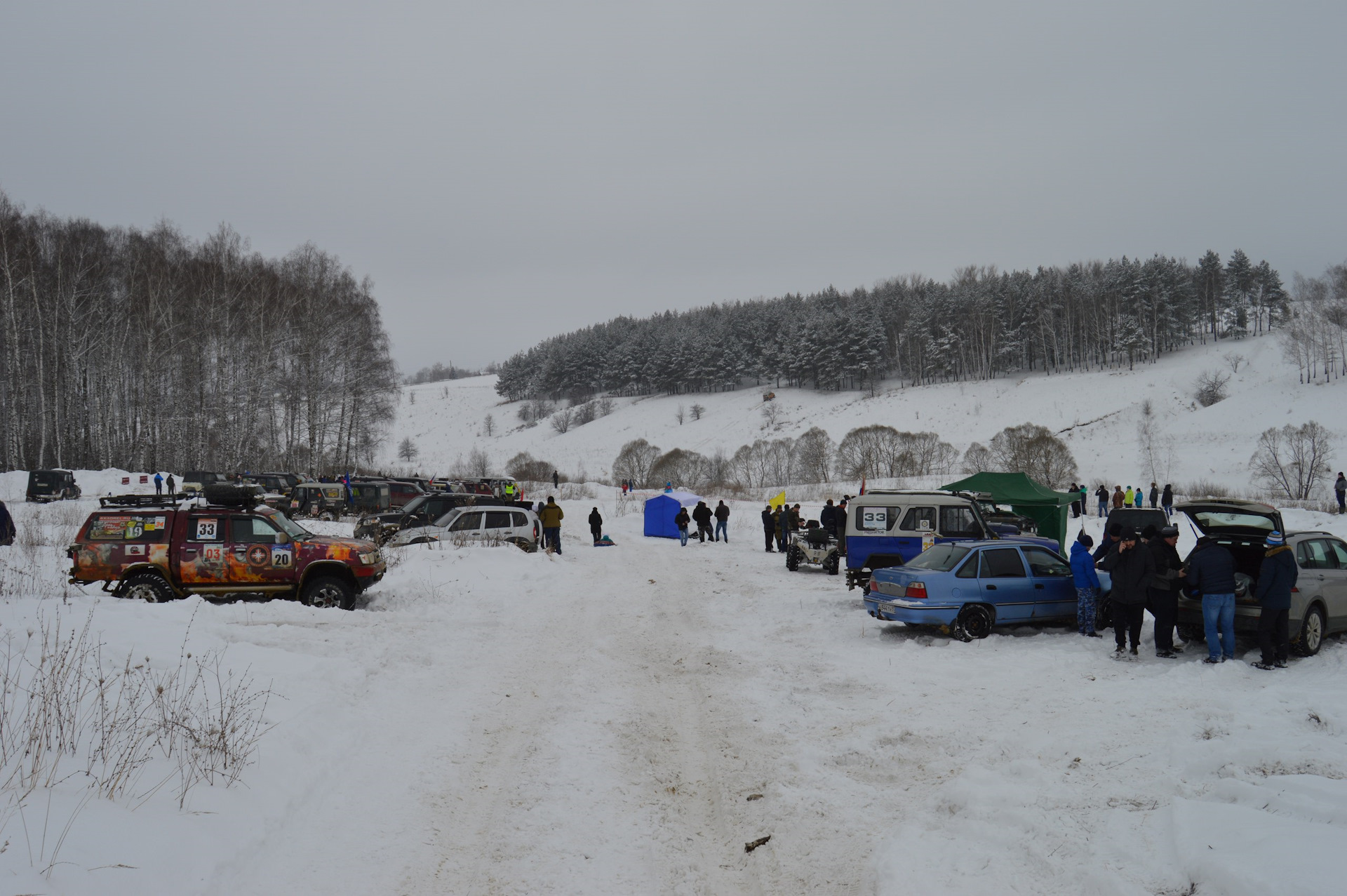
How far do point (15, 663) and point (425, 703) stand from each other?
3.45m

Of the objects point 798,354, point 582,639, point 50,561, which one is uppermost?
point 798,354

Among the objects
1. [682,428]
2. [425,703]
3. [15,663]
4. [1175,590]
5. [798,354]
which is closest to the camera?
[15,663]

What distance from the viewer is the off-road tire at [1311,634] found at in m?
9.00

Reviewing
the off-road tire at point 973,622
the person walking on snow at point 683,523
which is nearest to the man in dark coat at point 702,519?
the person walking on snow at point 683,523

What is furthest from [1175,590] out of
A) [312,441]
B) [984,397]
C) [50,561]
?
[984,397]

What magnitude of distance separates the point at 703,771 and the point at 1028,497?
20.7m

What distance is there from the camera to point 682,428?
3386 inches

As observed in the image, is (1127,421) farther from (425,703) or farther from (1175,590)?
(425,703)

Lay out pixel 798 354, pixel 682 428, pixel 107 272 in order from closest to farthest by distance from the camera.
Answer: pixel 107 272 → pixel 682 428 → pixel 798 354

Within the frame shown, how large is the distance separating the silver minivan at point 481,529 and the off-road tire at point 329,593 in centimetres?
613

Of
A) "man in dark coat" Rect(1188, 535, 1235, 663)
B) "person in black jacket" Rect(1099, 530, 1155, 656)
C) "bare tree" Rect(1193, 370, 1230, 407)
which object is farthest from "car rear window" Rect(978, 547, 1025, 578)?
"bare tree" Rect(1193, 370, 1230, 407)

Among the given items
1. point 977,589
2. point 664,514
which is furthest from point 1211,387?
point 977,589

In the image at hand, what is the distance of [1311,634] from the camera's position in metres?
9.13

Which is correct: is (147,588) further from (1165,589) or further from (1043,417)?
(1043,417)
